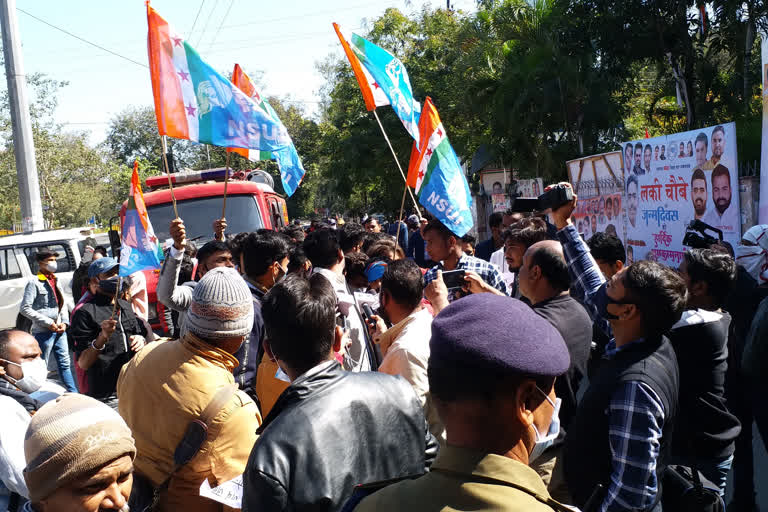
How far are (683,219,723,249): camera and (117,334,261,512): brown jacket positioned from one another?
4459 millimetres

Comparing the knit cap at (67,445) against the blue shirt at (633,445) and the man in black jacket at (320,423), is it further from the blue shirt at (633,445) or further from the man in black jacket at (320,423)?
the blue shirt at (633,445)

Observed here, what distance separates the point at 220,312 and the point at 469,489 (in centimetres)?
138

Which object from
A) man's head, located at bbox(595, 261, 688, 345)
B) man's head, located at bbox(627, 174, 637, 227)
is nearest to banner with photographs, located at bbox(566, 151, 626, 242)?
man's head, located at bbox(627, 174, 637, 227)

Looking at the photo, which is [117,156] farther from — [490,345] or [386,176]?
[490,345]

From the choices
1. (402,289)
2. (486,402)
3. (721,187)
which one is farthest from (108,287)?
(721,187)

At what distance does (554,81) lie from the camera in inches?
541

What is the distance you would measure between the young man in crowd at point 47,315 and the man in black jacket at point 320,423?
620 centimetres

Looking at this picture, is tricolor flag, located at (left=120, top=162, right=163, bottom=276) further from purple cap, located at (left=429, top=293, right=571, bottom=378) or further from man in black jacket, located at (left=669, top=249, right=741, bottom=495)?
purple cap, located at (left=429, top=293, right=571, bottom=378)

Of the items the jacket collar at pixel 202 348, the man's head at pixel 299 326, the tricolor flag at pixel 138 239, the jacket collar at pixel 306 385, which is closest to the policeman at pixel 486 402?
the jacket collar at pixel 306 385

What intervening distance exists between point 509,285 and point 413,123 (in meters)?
1.78

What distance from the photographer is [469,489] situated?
1.30 meters

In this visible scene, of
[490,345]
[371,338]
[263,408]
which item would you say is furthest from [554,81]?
[490,345]

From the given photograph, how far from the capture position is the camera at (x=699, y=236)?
5.80m

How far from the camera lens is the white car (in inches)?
446
